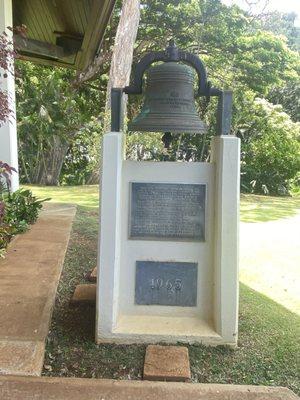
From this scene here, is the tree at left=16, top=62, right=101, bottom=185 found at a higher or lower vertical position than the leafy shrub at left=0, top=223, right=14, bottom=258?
higher

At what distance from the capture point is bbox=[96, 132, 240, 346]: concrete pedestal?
2.44 meters

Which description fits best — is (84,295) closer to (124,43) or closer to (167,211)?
(167,211)

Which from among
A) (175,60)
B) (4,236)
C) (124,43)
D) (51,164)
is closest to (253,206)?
(124,43)

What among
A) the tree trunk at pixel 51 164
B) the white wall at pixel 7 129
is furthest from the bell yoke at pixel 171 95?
the tree trunk at pixel 51 164

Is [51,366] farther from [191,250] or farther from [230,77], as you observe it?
[230,77]

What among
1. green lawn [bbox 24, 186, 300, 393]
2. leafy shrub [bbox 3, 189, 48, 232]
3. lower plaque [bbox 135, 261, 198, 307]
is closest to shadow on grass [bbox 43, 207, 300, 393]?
green lawn [bbox 24, 186, 300, 393]

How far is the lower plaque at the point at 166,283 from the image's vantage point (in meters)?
2.63

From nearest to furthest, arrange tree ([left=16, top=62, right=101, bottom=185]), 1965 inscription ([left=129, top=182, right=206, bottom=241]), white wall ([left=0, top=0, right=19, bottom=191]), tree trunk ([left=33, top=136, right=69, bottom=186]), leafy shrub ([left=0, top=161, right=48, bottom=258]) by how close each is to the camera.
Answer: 1. 1965 inscription ([left=129, top=182, right=206, bottom=241])
2. leafy shrub ([left=0, top=161, right=48, bottom=258])
3. white wall ([left=0, top=0, right=19, bottom=191])
4. tree ([left=16, top=62, right=101, bottom=185])
5. tree trunk ([left=33, top=136, right=69, bottom=186])

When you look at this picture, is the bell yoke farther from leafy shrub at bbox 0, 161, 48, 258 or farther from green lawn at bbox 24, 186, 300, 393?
leafy shrub at bbox 0, 161, 48, 258

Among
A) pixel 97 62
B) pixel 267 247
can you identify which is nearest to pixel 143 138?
pixel 97 62

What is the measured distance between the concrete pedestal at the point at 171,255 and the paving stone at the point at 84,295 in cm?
41

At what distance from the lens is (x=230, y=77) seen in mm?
13648

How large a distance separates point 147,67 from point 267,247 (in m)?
3.93

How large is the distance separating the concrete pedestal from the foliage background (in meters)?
7.74
